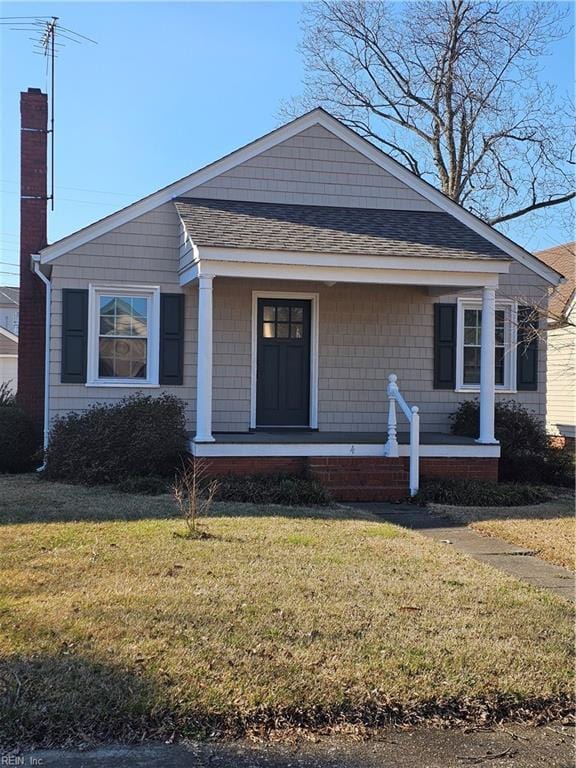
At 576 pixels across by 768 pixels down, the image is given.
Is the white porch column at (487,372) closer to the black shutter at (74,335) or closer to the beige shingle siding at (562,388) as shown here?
the black shutter at (74,335)

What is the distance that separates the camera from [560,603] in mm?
5980

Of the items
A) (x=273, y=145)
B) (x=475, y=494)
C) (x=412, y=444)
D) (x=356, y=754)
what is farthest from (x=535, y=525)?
(x=273, y=145)

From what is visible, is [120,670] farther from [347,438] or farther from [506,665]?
[347,438]

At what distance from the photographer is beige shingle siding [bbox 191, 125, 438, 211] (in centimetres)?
1319

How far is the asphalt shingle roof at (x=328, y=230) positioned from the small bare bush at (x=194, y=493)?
311cm

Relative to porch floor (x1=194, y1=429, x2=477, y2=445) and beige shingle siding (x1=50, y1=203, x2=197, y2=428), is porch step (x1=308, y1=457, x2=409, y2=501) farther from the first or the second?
beige shingle siding (x1=50, y1=203, x2=197, y2=428)

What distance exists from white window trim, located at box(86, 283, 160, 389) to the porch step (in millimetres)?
3163

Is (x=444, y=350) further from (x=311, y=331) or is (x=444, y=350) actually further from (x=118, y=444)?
(x=118, y=444)

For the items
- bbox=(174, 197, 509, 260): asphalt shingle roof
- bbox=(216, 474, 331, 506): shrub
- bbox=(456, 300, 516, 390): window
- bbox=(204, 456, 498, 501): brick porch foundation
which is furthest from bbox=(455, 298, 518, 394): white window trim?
bbox=(216, 474, 331, 506): shrub

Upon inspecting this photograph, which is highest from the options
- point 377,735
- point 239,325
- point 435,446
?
point 239,325

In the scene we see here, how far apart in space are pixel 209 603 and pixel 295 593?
683 millimetres

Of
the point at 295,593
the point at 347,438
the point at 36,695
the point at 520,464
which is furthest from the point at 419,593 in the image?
the point at 520,464

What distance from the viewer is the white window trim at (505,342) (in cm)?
1374

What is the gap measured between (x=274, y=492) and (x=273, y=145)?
19.8ft
